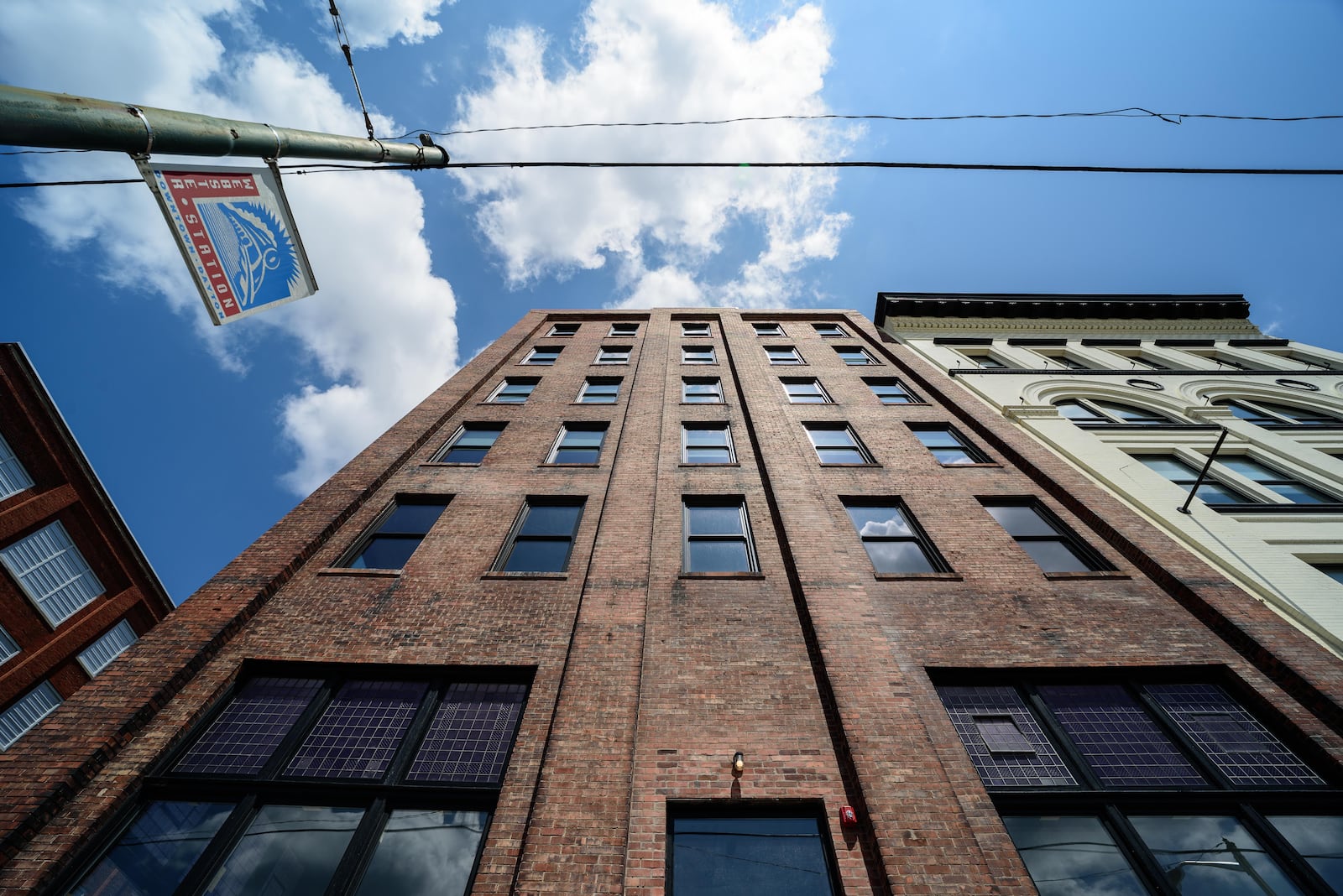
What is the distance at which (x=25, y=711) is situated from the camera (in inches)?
539

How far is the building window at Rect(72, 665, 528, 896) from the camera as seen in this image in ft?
17.9

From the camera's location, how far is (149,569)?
747 inches

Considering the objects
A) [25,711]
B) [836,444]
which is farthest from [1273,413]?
[25,711]

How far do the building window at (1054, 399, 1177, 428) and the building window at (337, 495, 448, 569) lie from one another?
1738cm

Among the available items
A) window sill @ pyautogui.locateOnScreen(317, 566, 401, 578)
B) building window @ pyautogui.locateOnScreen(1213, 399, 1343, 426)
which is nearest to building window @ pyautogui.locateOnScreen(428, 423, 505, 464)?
window sill @ pyautogui.locateOnScreen(317, 566, 401, 578)

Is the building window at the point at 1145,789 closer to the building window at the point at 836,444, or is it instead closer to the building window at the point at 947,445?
the building window at the point at 947,445

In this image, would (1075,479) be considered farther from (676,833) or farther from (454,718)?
(454,718)

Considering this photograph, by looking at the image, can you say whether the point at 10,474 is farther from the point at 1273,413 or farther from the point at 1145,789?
the point at 1273,413

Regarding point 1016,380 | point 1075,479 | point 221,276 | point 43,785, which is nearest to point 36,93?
point 221,276

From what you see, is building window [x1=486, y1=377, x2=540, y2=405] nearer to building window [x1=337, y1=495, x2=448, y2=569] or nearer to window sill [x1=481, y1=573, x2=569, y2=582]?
building window [x1=337, y1=495, x2=448, y2=569]

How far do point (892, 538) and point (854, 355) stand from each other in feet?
39.4

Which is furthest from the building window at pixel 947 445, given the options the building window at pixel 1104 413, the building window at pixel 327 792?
the building window at pixel 327 792

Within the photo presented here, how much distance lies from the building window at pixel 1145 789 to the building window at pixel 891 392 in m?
9.87

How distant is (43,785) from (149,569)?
18.1 m
